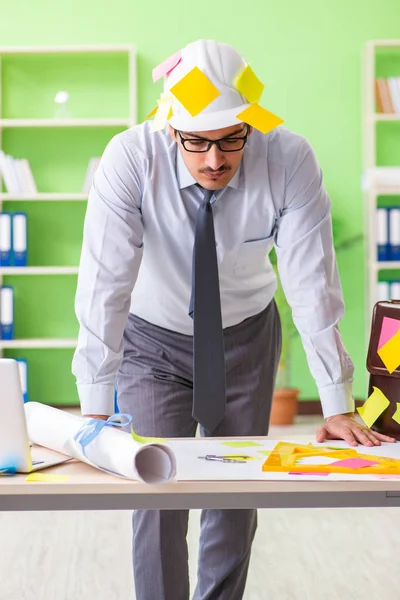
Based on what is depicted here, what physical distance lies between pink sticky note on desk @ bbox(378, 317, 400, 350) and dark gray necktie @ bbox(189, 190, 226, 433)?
327mm

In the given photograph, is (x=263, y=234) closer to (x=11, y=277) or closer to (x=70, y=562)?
(x=70, y=562)

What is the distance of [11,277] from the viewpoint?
18.7 feet

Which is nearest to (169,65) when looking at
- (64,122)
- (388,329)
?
(388,329)

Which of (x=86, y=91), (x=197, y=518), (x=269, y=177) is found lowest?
(x=197, y=518)

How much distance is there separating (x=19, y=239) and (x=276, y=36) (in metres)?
2.07

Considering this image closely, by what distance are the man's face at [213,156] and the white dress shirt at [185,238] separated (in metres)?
0.11

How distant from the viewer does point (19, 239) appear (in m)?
5.40

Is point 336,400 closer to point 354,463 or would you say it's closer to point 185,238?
point 354,463

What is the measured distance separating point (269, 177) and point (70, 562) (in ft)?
5.14

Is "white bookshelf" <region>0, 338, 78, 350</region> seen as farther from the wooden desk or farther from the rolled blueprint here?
the wooden desk

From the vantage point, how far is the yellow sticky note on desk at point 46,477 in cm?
138

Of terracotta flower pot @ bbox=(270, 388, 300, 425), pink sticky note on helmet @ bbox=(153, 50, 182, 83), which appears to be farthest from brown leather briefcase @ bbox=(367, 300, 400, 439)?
terracotta flower pot @ bbox=(270, 388, 300, 425)

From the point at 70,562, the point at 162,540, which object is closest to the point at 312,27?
the point at 70,562

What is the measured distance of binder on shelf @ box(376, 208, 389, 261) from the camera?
538 cm
